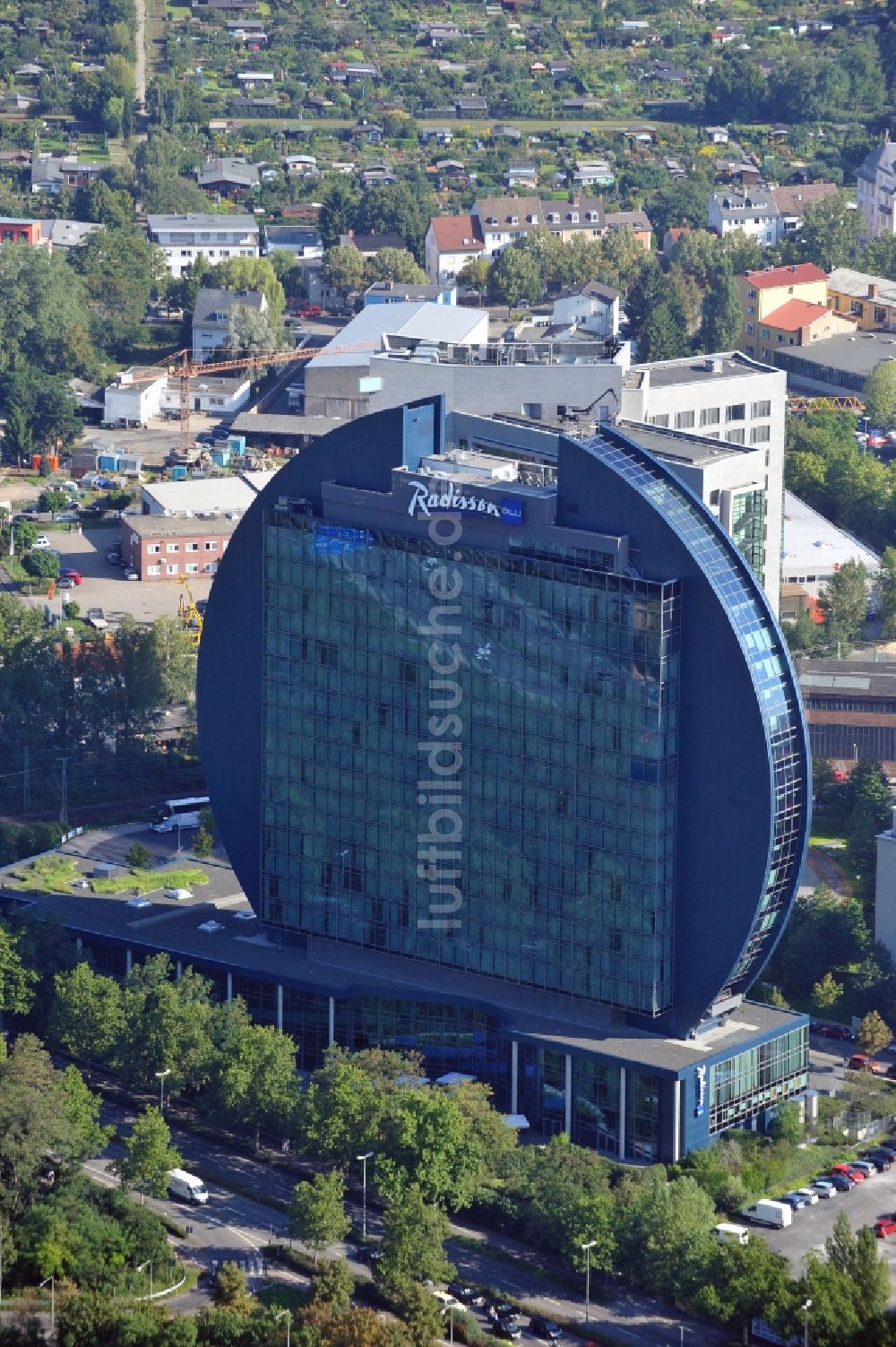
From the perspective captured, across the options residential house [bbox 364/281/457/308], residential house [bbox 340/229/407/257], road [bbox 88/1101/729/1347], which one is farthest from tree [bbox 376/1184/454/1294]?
residential house [bbox 340/229/407/257]

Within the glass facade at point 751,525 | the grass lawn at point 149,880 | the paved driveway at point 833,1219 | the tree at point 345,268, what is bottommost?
the paved driveway at point 833,1219

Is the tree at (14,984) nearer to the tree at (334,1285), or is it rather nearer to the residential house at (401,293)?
the tree at (334,1285)

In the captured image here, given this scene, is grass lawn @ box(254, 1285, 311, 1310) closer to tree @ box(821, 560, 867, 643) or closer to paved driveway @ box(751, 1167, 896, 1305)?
paved driveway @ box(751, 1167, 896, 1305)

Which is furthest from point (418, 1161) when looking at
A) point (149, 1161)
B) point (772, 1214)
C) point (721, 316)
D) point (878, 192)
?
point (878, 192)

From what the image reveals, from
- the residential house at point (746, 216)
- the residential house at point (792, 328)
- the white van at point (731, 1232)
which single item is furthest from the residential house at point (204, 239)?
the white van at point (731, 1232)

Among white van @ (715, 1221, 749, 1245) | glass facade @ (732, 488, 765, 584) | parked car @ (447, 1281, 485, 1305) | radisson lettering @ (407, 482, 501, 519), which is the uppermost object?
radisson lettering @ (407, 482, 501, 519)

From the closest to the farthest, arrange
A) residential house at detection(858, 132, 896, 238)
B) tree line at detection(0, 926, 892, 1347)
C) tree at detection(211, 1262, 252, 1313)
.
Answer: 1. tree line at detection(0, 926, 892, 1347)
2. tree at detection(211, 1262, 252, 1313)
3. residential house at detection(858, 132, 896, 238)

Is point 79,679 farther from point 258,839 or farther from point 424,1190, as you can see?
point 424,1190

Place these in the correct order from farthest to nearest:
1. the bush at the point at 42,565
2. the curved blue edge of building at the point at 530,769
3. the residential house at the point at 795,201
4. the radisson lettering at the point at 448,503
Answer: the residential house at the point at 795,201 → the bush at the point at 42,565 → the radisson lettering at the point at 448,503 → the curved blue edge of building at the point at 530,769
